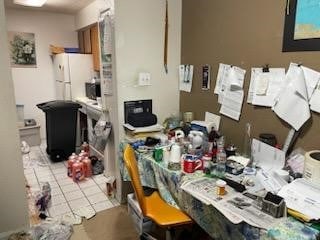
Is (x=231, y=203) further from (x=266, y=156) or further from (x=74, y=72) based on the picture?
(x=74, y=72)

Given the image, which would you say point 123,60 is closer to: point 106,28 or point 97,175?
point 106,28

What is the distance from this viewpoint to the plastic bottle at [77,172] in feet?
10.1

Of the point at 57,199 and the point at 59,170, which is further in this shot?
the point at 59,170

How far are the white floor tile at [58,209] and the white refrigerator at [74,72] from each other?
1.95 meters

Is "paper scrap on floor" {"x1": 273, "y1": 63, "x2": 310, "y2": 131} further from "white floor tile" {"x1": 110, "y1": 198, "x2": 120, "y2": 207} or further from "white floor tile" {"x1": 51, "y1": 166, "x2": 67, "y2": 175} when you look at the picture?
"white floor tile" {"x1": 51, "y1": 166, "x2": 67, "y2": 175}

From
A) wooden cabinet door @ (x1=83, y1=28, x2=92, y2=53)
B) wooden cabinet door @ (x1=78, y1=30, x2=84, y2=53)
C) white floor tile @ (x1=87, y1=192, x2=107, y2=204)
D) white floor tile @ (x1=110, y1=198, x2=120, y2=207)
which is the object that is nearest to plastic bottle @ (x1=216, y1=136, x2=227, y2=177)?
white floor tile @ (x1=110, y1=198, x2=120, y2=207)

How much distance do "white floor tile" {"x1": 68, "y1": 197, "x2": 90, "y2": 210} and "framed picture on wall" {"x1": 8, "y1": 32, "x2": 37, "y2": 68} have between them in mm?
2925

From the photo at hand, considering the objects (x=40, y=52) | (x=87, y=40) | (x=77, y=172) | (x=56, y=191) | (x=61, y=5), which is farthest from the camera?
(x=40, y=52)

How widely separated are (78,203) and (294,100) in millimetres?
2195


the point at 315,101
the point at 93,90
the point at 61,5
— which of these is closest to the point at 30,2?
the point at 61,5

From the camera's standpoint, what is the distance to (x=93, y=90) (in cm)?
373

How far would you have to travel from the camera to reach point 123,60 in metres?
2.28

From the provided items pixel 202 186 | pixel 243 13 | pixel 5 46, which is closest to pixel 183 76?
pixel 243 13

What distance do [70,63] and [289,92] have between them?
330 centimetres
